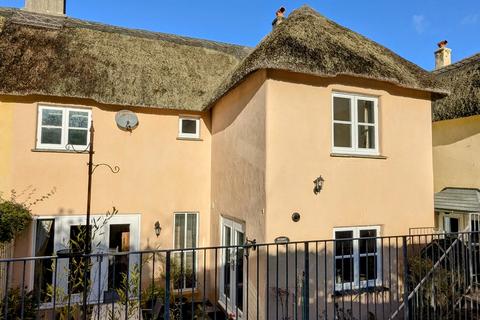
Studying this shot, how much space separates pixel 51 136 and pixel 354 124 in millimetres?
8032

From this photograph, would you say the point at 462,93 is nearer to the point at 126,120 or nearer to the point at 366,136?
the point at 366,136

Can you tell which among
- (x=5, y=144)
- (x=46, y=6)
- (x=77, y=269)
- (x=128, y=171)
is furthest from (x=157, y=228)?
(x=46, y=6)

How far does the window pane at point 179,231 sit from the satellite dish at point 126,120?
3.03 metres

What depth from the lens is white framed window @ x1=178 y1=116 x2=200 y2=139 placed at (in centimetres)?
1027

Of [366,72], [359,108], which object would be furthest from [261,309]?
[366,72]

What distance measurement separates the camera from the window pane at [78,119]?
913 cm

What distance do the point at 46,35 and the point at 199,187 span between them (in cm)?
664

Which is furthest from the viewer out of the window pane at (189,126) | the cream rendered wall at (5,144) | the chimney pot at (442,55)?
the chimney pot at (442,55)

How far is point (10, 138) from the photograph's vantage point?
852cm

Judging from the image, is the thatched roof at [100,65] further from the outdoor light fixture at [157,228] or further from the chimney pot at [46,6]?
the outdoor light fixture at [157,228]

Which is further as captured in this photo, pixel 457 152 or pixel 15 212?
pixel 457 152

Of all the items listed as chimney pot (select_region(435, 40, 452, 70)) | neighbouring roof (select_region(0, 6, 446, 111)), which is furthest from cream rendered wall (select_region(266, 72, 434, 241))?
chimney pot (select_region(435, 40, 452, 70))

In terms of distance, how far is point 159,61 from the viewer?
35.2 feet

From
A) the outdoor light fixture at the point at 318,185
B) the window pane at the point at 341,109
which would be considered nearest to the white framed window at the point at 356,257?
the outdoor light fixture at the point at 318,185
